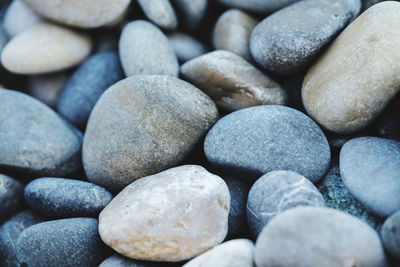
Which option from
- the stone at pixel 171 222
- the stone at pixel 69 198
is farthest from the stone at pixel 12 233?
the stone at pixel 171 222

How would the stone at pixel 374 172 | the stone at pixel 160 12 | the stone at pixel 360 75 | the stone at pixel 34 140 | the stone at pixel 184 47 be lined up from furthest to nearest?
the stone at pixel 184 47 → the stone at pixel 160 12 → the stone at pixel 34 140 → the stone at pixel 360 75 → the stone at pixel 374 172

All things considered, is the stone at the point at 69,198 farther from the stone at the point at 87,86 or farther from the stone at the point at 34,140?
the stone at the point at 87,86

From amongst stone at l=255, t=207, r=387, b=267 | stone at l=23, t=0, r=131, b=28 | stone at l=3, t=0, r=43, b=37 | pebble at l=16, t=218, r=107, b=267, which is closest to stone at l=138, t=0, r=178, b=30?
stone at l=23, t=0, r=131, b=28

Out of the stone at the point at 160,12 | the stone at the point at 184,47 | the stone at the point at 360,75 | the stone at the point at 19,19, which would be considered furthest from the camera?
the stone at the point at 19,19

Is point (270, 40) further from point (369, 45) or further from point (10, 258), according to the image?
point (10, 258)

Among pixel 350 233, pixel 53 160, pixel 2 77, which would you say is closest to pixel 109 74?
pixel 53 160
